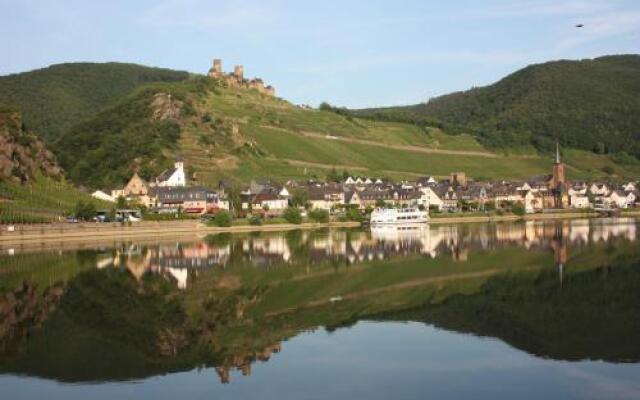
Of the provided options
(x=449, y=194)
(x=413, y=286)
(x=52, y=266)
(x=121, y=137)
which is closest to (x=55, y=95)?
(x=121, y=137)

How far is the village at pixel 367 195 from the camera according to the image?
10800 centimetres

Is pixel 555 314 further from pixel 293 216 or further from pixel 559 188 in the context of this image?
pixel 559 188

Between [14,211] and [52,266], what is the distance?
31.2m

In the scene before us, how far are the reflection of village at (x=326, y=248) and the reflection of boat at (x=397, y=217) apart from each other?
1644 centimetres

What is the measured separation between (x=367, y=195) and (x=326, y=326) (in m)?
95.1

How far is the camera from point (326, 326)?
30516mm

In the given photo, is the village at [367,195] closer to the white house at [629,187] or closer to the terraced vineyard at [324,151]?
the white house at [629,187]

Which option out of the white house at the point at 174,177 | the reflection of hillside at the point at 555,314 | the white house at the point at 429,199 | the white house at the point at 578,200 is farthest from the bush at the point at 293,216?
the reflection of hillside at the point at 555,314

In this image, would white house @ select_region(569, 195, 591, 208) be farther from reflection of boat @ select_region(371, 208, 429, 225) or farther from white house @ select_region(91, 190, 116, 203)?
white house @ select_region(91, 190, 116, 203)

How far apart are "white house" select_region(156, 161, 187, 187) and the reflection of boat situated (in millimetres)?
30316

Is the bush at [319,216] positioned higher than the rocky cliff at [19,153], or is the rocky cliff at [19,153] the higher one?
the rocky cliff at [19,153]

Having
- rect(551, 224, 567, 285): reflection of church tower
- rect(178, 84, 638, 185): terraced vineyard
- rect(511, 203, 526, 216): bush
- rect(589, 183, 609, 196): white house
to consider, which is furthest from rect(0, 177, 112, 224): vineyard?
rect(589, 183, 609, 196): white house

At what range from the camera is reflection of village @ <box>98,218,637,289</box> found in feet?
173

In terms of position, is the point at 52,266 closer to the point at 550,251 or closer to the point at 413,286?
the point at 413,286
